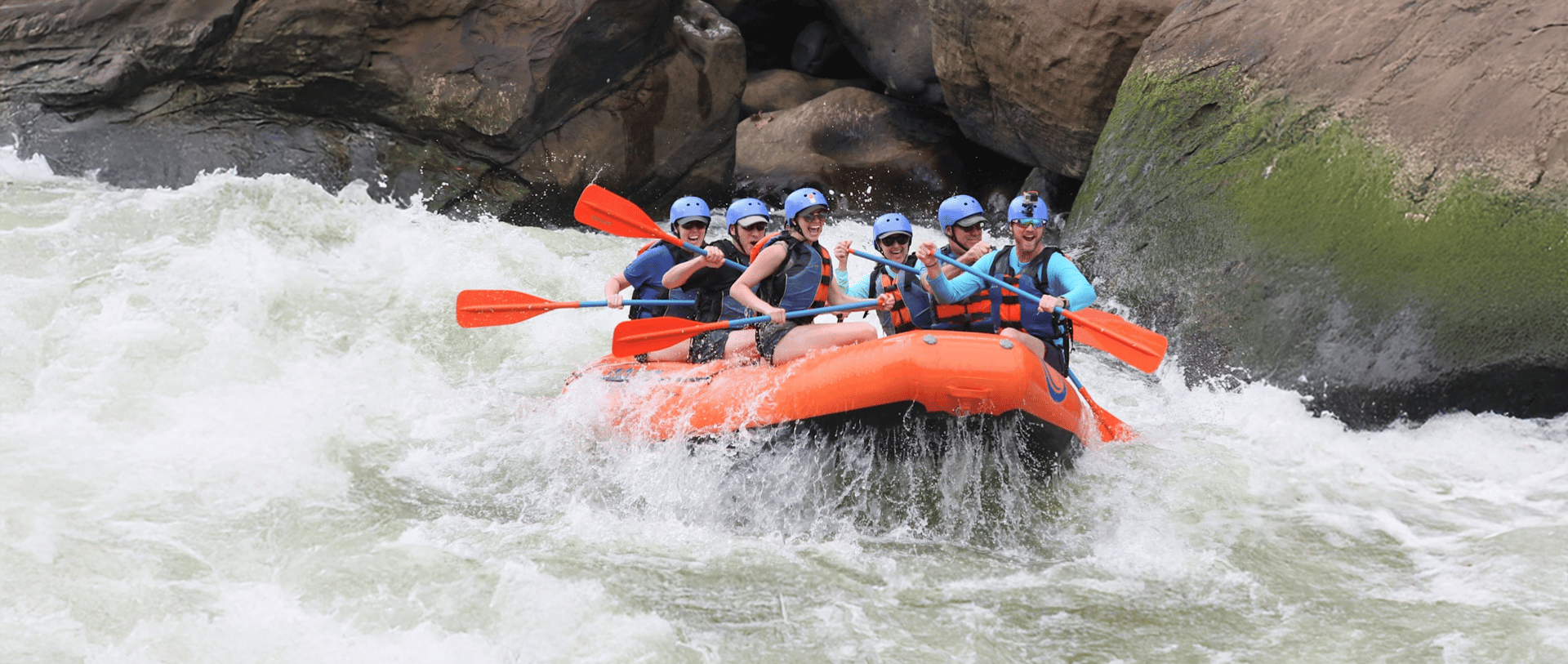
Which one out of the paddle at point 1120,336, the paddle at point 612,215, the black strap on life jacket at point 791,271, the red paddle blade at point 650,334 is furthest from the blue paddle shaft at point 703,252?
the paddle at point 1120,336

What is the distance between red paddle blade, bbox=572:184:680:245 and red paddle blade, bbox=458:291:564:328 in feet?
1.43

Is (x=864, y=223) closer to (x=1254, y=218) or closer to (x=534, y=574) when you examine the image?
(x=1254, y=218)

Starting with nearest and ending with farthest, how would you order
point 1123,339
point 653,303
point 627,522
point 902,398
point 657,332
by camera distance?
1. point 902,398
2. point 627,522
3. point 1123,339
4. point 657,332
5. point 653,303

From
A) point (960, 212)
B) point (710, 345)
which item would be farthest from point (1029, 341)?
point (710, 345)

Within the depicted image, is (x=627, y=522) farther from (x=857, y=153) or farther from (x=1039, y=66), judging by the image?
(x=857, y=153)

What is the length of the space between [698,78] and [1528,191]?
5728 millimetres

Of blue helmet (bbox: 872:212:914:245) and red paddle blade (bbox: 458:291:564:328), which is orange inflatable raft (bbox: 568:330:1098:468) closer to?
blue helmet (bbox: 872:212:914:245)

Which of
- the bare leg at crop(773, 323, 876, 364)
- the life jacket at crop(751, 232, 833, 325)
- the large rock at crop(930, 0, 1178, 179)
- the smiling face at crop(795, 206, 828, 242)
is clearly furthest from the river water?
the large rock at crop(930, 0, 1178, 179)

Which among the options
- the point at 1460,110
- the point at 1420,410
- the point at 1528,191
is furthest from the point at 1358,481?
the point at 1460,110

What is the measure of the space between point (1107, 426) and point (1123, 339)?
1.95 feet

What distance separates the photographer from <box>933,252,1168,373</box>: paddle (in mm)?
4766

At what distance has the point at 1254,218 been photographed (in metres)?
6.51

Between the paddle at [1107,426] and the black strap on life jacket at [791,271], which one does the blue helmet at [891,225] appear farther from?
the paddle at [1107,426]

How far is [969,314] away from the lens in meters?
5.07
